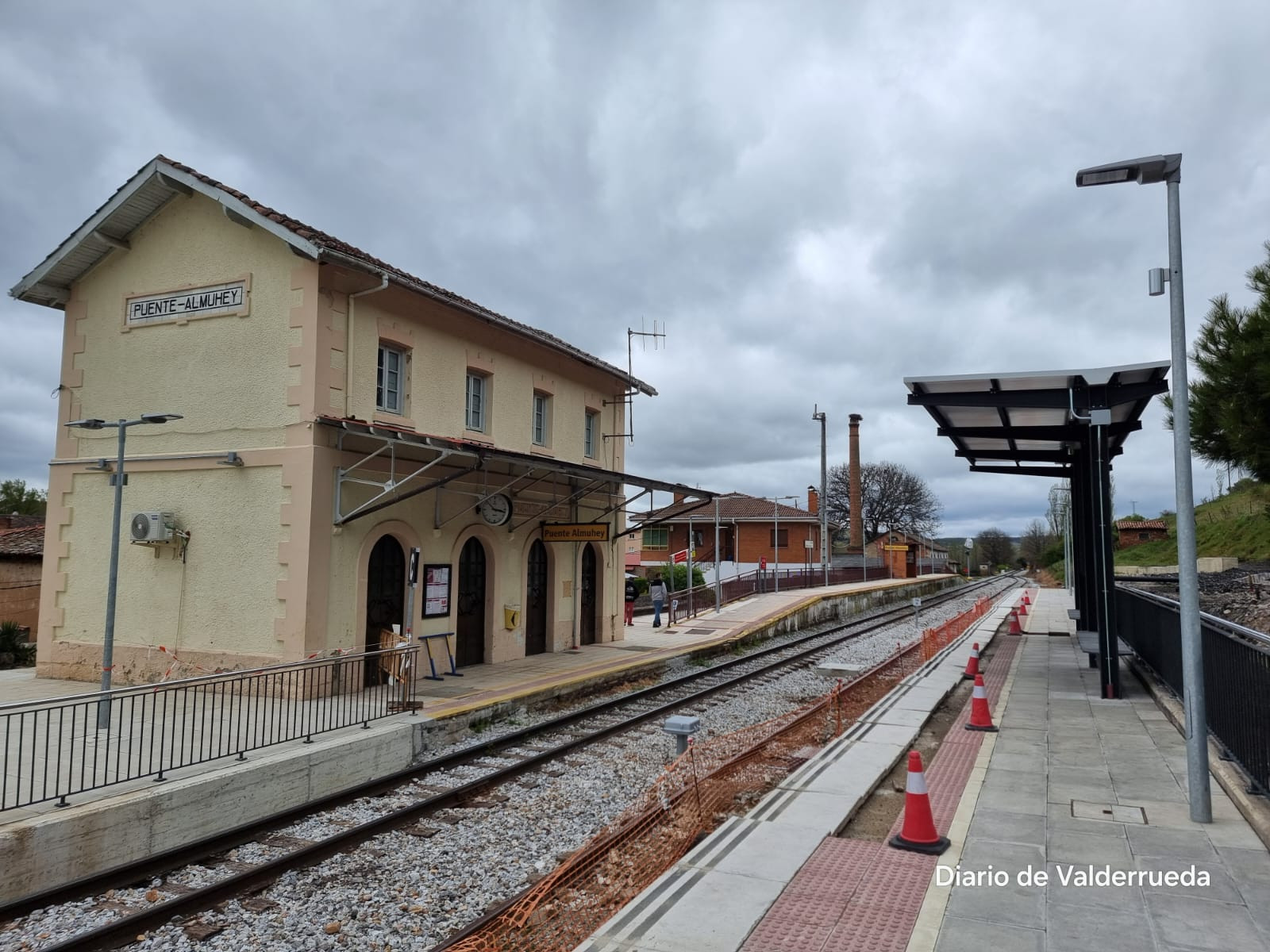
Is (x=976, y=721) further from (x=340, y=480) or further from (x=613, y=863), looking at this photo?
(x=340, y=480)

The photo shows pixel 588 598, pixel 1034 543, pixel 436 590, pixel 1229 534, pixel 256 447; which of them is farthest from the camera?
pixel 1034 543

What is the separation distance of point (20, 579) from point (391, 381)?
1359cm

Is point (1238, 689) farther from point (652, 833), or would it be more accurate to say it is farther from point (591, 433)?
point (591, 433)

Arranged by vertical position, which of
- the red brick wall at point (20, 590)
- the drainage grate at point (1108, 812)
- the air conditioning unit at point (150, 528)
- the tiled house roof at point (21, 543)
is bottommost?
the drainage grate at point (1108, 812)

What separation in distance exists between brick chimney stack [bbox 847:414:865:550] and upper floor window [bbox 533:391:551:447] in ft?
140

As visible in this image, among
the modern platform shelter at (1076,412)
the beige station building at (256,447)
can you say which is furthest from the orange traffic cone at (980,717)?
the beige station building at (256,447)

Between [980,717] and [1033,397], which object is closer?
[980,717]

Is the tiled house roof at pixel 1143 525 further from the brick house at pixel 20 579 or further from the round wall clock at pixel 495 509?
the brick house at pixel 20 579

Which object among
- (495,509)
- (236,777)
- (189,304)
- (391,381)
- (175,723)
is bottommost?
(236,777)

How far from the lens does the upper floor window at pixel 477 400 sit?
49.6ft

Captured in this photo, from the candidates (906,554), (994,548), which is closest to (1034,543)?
(994,548)

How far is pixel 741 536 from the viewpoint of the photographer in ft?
153

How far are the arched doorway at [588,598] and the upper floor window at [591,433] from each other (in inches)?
89.3

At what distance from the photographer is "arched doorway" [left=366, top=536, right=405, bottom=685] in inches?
499
